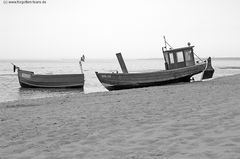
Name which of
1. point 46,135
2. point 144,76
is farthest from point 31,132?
point 144,76

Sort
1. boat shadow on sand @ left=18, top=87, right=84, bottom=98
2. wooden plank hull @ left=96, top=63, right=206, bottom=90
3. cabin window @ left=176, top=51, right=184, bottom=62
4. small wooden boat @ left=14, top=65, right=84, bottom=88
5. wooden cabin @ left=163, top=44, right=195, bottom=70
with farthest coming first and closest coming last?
small wooden boat @ left=14, top=65, right=84, bottom=88
boat shadow on sand @ left=18, top=87, right=84, bottom=98
cabin window @ left=176, top=51, right=184, bottom=62
wooden cabin @ left=163, top=44, right=195, bottom=70
wooden plank hull @ left=96, top=63, right=206, bottom=90

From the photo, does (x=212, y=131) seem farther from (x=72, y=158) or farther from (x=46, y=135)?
(x=46, y=135)

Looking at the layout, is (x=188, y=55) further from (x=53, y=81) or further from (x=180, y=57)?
(x=53, y=81)

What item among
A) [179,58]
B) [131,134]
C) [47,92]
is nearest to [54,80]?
[47,92]

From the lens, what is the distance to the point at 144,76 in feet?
75.1

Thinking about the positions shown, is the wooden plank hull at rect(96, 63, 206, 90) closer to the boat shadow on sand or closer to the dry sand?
the boat shadow on sand

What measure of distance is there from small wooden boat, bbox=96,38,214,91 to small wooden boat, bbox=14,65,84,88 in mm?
6111

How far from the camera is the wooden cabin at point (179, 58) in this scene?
2289 cm

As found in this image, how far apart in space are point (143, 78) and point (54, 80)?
10.7 meters

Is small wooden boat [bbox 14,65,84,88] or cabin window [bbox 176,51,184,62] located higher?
cabin window [bbox 176,51,184,62]

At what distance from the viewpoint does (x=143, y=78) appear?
2292 cm

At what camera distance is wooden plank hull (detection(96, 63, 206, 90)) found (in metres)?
22.8

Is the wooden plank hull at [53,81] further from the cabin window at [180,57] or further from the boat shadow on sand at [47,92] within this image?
the cabin window at [180,57]

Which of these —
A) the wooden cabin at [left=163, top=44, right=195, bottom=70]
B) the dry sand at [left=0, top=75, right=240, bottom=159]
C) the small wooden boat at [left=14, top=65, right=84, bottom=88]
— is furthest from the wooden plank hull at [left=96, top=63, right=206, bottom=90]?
the dry sand at [left=0, top=75, right=240, bottom=159]
